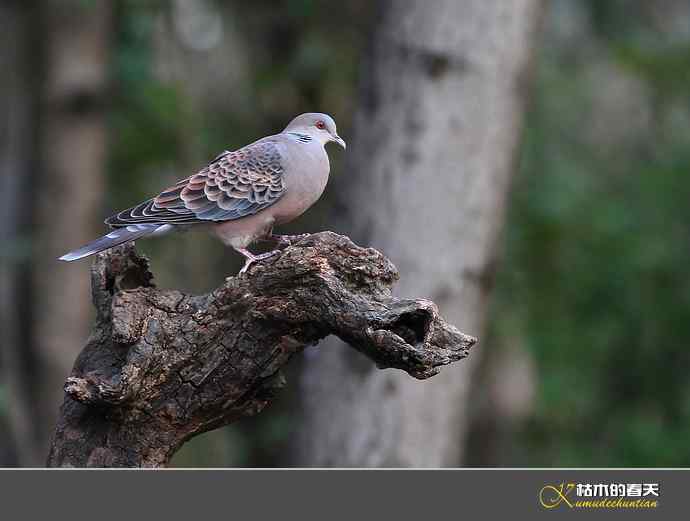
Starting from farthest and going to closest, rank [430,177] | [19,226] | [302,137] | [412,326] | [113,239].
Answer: [19,226] < [430,177] < [302,137] < [113,239] < [412,326]

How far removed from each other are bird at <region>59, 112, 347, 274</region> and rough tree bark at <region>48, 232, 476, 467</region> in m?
0.23

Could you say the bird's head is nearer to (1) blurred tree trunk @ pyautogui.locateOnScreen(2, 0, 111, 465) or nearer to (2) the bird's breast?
(2) the bird's breast

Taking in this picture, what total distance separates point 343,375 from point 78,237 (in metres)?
3.40

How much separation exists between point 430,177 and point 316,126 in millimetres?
2105

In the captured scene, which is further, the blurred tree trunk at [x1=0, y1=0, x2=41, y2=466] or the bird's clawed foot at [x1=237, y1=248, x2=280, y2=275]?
the blurred tree trunk at [x1=0, y1=0, x2=41, y2=466]

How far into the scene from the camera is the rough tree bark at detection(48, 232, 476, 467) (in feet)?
12.1

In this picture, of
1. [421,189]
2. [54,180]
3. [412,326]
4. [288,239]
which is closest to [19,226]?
[54,180]

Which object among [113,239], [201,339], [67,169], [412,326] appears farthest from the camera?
[67,169]

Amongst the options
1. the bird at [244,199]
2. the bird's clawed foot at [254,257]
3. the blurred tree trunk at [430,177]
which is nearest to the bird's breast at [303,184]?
the bird at [244,199]

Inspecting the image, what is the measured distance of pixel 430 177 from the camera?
6.68m

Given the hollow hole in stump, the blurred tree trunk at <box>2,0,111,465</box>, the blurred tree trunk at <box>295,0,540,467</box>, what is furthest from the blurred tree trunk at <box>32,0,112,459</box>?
the hollow hole in stump

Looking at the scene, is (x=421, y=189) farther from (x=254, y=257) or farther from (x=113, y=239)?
(x=113, y=239)

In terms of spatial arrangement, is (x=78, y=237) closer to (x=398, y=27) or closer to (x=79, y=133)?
(x=79, y=133)

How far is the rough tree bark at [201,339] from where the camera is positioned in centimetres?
368
